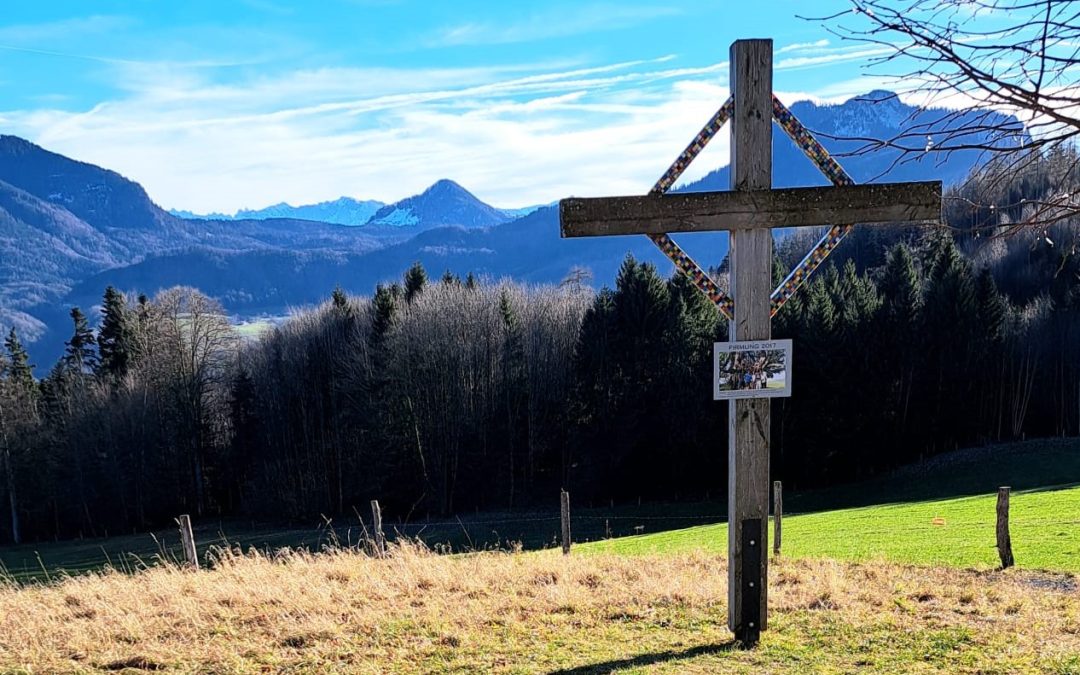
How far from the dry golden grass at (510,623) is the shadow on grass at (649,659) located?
22mm

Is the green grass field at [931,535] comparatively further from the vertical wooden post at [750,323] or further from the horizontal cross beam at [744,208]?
the horizontal cross beam at [744,208]

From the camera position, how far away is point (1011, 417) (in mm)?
40562

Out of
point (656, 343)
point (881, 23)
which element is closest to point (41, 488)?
point (656, 343)

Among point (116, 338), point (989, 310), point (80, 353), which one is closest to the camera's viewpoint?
point (989, 310)

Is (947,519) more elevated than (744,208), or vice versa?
(744,208)

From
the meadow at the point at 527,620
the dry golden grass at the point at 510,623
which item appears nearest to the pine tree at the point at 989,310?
the meadow at the point at 527,620

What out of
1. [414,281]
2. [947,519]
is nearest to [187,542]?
[947,519]

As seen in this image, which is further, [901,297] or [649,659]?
[901,297]

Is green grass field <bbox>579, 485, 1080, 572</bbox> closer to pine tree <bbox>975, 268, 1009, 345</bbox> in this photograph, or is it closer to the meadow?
the meadow

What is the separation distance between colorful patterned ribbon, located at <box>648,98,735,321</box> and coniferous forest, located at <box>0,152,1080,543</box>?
3203 centimetres

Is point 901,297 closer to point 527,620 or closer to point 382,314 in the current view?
point 382,314

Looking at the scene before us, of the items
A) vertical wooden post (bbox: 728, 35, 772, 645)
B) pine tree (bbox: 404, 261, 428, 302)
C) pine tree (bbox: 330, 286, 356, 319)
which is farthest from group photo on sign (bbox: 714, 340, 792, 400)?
pine tree (bbox: 404, 261, 428, 302)

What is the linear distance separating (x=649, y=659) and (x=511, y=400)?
36.1 metres

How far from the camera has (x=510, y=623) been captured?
621 centimetres
